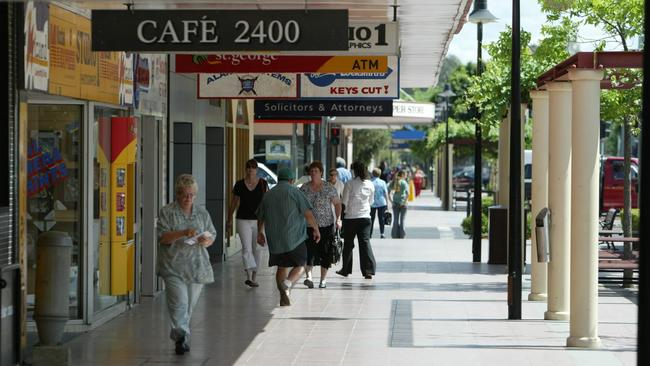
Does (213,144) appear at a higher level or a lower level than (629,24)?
lower

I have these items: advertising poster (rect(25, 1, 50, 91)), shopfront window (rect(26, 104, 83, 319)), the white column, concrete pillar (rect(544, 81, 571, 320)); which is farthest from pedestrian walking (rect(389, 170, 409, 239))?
advertising poster (rect(25, 1, 50, 91))

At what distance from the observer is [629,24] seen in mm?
18625

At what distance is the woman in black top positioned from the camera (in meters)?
18.1

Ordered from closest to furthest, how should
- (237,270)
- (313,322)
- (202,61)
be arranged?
1. (313,322)
2. (202,61)
3. (237,270)

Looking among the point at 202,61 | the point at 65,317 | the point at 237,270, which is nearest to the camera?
the point at 65,317

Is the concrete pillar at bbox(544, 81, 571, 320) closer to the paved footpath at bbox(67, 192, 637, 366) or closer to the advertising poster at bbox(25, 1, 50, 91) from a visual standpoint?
the paved footpath at bbox(67, 192, 637, 366)

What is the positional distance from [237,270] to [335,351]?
9.20 m

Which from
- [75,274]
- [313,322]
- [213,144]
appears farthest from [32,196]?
[213,144]

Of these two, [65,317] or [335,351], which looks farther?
[335,351]

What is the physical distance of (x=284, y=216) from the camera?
50.3 feet

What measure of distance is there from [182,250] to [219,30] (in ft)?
6.79

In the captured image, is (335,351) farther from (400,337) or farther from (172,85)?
(172,85)

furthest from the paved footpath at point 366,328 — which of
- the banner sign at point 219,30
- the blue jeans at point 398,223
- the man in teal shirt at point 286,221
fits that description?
the blue jeans at point 398,223

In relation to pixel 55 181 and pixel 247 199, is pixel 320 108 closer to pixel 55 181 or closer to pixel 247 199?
pixel 247 199
